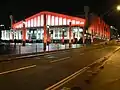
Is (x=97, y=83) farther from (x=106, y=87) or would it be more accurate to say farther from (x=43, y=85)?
(x=43, y=85)

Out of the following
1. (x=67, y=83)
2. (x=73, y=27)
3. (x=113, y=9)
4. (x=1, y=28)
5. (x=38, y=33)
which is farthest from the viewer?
Answer: (x=1, y=28)

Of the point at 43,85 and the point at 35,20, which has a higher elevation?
the point at 35,20

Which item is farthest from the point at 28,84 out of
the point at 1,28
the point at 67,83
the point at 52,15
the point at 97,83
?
the point at 1,28

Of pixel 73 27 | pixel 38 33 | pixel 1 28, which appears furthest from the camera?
pixel 1 28

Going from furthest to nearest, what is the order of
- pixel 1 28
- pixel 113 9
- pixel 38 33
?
pixel 1 28, pixel 38 33, pixel 113 9

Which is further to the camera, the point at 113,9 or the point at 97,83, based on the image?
the point at 113,9

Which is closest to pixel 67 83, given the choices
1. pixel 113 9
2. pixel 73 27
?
pixel 113 9

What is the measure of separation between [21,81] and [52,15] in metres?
95.1

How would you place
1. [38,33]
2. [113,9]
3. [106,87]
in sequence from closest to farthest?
1. [106,87]
2. [113,9]
3. [38,33]

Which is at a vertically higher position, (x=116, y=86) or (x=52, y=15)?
(x=52, y=15)

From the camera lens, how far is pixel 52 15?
10606 centimetres

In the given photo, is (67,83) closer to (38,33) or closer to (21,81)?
(21,81)

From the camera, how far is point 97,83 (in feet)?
38.1

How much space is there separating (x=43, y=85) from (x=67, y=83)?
1.07 metres
